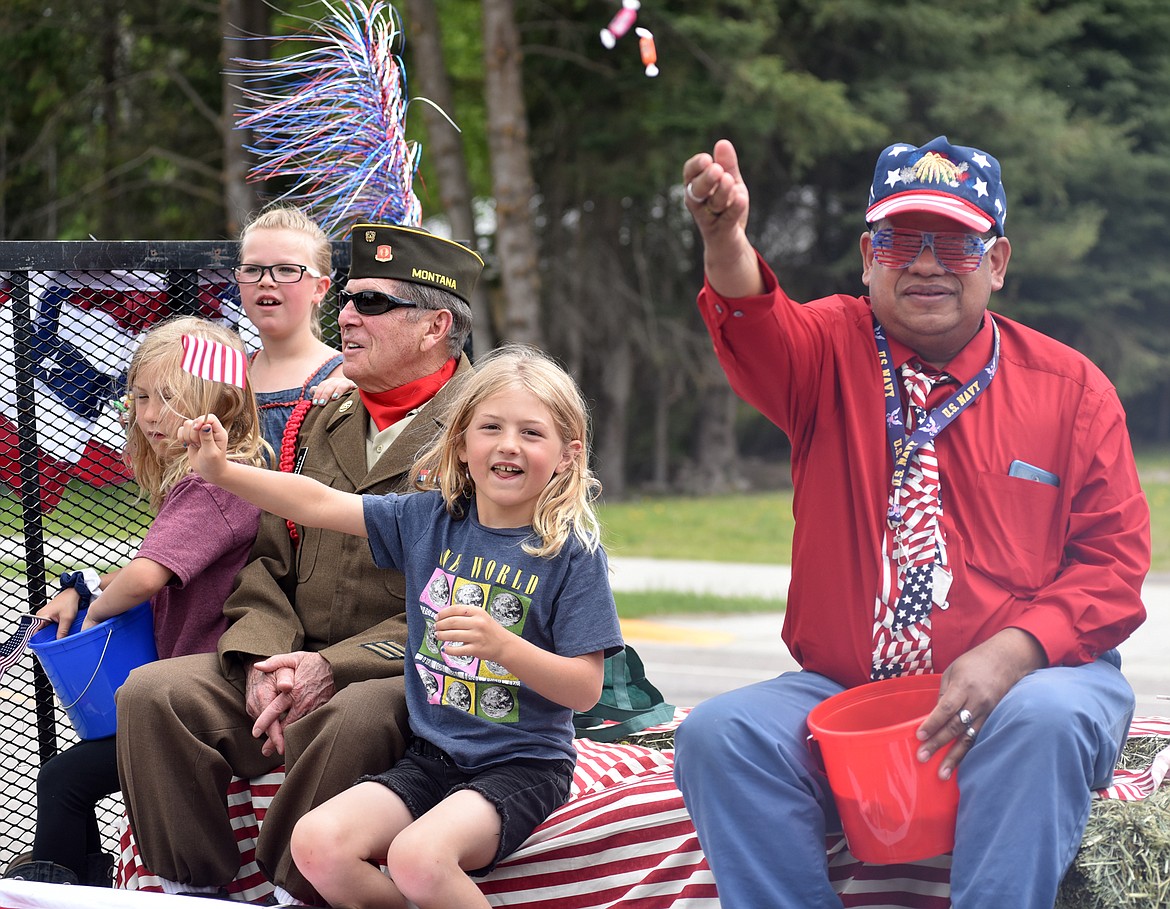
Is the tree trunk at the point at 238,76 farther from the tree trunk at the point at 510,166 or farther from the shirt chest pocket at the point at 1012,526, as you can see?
the shirt chest pocket at the point at 1012,526

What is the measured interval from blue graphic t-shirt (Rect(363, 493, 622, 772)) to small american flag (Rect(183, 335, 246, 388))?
593mm

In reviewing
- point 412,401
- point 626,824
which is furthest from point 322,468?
point 626,824

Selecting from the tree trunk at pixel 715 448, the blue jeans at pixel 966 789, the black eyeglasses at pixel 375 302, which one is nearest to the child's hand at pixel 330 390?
the black eyeglasses at pixel 375 302

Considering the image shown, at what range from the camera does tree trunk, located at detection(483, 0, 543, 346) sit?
14.4 m

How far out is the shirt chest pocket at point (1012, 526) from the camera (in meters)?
2.78

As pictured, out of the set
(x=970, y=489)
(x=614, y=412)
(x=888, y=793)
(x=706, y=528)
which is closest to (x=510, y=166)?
(x=706, y=528)

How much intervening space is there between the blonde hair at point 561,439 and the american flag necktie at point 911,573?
0.63 metres

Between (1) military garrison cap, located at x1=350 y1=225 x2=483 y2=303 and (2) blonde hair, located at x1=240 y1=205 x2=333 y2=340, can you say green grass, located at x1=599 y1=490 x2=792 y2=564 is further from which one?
(1) military garrison cap, located at x1=350 y1=225 x2=483 y2=303

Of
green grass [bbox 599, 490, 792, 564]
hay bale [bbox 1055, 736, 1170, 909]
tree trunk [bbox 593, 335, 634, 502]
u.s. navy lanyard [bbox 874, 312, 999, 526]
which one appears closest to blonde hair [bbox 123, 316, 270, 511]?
u.s. navy lanyard [bbox 874, 312, 999, 526]

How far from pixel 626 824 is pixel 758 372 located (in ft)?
3.45

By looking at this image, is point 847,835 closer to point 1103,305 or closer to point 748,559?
point 748,559

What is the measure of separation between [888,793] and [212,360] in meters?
1.72

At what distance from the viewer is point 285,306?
12.1 ft

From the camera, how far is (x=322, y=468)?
3.38 m
